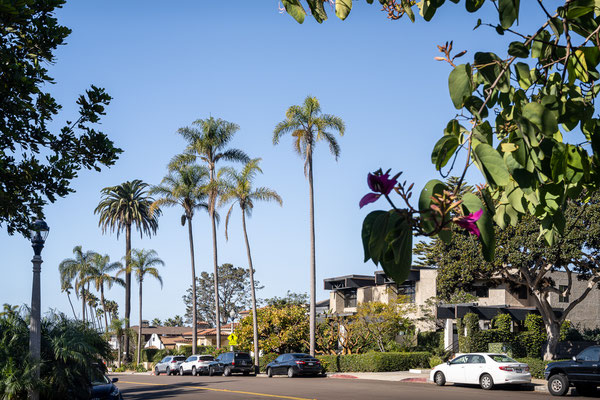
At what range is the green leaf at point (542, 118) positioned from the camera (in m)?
2.50

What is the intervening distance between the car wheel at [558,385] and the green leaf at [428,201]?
23073 millimetres

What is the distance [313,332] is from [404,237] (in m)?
39.5

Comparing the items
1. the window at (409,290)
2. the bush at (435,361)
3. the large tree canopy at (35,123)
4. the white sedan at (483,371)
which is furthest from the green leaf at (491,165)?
the window at (409,290)

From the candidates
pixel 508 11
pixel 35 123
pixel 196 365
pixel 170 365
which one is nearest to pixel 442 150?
pixel 508 11

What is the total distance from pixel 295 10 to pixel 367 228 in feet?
4.81

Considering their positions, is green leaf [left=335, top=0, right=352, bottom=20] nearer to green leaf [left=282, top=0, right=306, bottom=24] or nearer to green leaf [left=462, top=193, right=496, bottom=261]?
green leaf [left=282, top=0, right=306, bottom=24]

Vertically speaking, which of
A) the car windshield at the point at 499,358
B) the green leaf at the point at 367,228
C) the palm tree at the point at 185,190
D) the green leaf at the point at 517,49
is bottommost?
the car windshield at the point at 499,358

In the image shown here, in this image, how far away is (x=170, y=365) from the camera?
4884 centimetres

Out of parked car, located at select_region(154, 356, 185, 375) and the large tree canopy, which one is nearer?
the large tree canopy

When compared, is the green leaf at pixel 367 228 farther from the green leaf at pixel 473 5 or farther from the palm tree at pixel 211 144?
the palm tree at pixel 211 144

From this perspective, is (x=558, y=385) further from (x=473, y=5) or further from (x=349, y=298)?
(x=349, y=298)

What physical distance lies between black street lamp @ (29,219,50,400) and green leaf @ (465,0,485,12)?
1086 centimetres

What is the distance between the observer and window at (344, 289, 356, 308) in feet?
192

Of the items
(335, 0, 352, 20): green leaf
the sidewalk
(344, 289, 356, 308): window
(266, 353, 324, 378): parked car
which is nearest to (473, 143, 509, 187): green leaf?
(335, 0, 352, 20): green leaf
